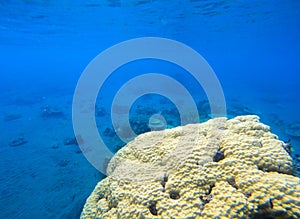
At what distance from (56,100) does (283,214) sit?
86.5ft

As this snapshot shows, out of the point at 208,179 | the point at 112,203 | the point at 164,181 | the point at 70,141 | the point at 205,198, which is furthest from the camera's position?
the point at 70,141

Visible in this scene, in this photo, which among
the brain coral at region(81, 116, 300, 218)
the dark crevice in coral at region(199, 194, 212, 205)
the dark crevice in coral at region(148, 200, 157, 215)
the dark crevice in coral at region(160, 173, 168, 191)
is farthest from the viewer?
the dark crevice in coral at region(160, 173, 168, 191)

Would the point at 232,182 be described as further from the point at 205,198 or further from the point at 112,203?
the point at 112,203

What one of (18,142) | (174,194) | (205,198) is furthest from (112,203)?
(18,142)

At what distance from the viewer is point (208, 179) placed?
2.39 m

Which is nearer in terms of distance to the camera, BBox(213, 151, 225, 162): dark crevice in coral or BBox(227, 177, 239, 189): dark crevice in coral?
BBox(227, 177, 239, 189): dark crevice in coral

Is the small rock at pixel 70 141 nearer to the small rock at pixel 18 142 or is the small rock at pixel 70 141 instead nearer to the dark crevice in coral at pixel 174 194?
the small rock at pixel 18 142

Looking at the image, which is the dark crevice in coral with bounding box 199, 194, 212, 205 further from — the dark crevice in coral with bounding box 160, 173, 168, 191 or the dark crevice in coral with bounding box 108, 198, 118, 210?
the dark crevice in coral with bounding box 108, 198, 118, 210

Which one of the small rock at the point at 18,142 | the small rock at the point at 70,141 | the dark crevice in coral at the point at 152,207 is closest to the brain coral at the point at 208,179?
the dark crevice in coral at the point at 152,207

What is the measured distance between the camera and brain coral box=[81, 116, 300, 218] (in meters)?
2.02

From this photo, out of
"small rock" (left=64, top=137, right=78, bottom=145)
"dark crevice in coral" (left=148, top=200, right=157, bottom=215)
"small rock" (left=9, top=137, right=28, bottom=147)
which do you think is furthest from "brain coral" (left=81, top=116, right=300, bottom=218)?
"small rock" (left=9, top=137, right=28, bottom=147)

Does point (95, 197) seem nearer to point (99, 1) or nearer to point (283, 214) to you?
point (283, 214)

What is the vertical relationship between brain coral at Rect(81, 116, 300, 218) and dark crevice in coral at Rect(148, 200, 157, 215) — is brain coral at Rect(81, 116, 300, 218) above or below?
above

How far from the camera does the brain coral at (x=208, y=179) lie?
2021 mm
